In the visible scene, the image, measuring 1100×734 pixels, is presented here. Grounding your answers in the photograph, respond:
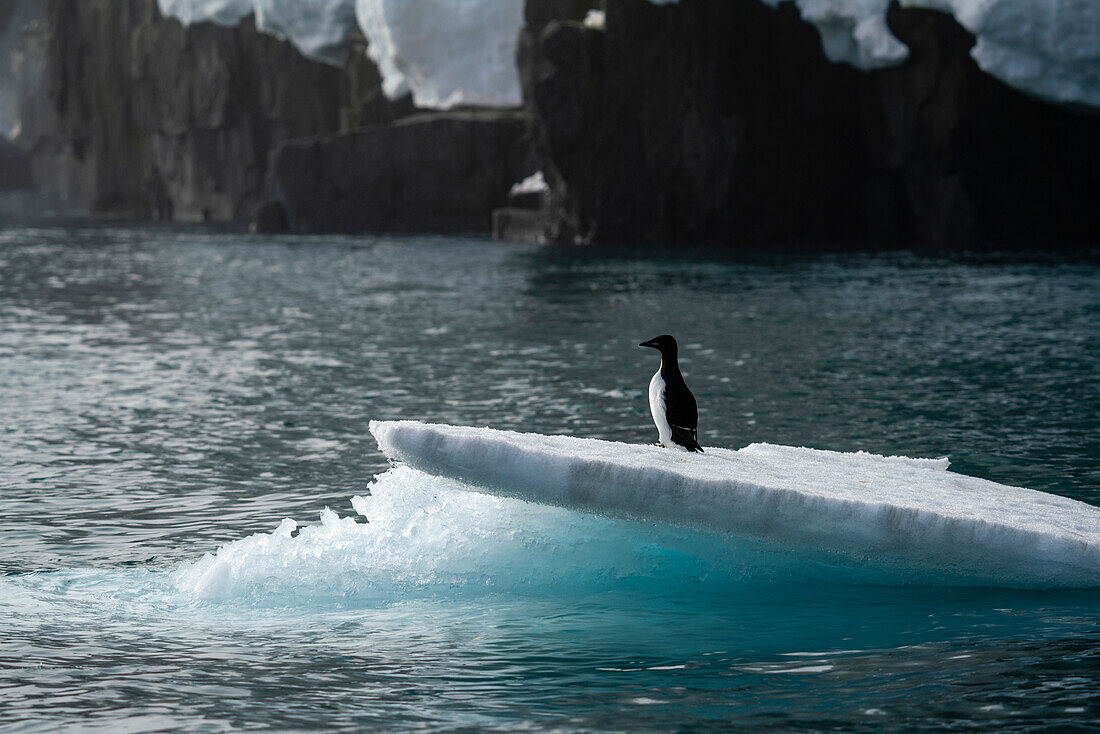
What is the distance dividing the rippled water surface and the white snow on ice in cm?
1025

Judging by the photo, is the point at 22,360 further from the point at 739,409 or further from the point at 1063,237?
the point at 1063,237

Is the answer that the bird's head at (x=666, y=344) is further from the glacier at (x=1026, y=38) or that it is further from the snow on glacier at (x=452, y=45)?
the snow on glacier at (x=452, y=45)

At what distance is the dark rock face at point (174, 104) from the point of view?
62.8 m

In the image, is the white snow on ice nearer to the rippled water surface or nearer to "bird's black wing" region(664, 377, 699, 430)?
the rippled water surface

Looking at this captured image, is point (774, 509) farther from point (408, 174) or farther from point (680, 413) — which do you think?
point (408, 174)

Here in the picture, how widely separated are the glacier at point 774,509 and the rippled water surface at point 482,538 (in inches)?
9.9

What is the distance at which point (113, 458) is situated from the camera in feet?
40.2

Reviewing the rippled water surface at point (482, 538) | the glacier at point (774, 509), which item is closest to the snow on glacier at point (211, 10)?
the rippled water surface at point (482, 538)

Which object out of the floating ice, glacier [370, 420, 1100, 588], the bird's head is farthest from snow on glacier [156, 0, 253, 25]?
glacier [370, 420, 1100, 588]

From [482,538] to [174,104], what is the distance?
199ft

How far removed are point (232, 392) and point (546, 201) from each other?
2830cm

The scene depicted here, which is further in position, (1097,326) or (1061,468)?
(1097,326)

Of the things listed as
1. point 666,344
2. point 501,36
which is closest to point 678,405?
point 666,344

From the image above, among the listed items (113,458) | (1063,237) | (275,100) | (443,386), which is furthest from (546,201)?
(113,458)
